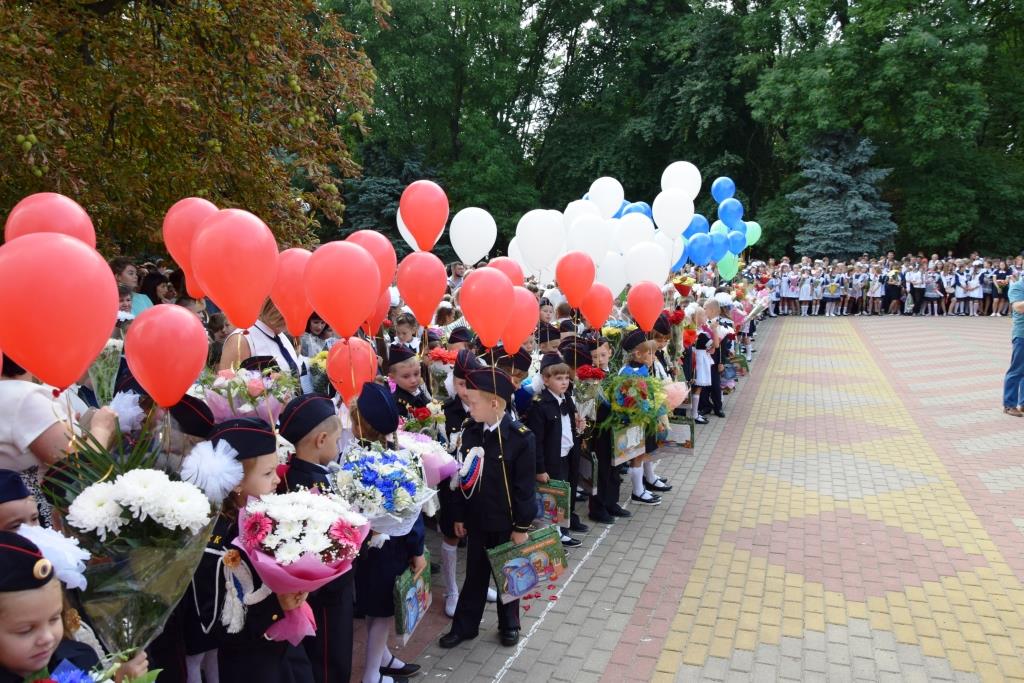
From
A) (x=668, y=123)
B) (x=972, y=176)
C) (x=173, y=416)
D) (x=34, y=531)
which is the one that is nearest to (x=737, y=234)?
(x=173, y=416)

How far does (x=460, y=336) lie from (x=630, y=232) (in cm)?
350

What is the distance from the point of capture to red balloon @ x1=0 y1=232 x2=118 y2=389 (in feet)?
8.92

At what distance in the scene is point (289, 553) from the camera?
2.77m

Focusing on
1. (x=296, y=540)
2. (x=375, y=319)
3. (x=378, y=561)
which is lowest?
(x=378, y=561)

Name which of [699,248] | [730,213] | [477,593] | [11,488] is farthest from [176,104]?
[730,213]

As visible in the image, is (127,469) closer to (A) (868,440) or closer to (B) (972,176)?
(A) (868,440)

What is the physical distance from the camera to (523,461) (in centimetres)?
473

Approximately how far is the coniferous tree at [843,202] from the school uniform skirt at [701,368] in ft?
→ 73.0

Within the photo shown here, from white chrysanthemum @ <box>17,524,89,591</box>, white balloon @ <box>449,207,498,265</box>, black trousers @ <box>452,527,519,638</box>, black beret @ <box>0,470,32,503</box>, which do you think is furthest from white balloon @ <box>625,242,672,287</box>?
white chrysanthemum @ <box>17,524,89,591</box>

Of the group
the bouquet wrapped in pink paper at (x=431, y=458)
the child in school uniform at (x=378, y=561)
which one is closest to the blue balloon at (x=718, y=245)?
the bouquet wrapped in pink paper at (x=431, y=458)

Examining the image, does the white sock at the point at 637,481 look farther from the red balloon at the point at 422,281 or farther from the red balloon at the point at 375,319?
the red balloon at the point at 375,319

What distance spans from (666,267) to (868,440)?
12.5 feet

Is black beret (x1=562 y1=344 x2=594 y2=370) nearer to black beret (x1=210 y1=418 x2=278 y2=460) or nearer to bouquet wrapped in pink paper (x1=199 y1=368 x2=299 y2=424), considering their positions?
bouquet wrapped in pink paper (x1=199 y1=368 x2=299 y2=424)

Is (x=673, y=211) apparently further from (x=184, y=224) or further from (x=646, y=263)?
(x=184, y=224)
